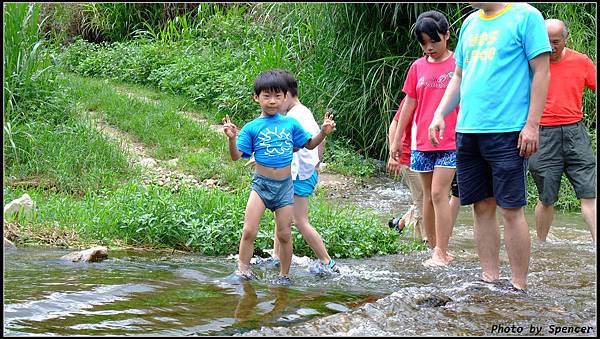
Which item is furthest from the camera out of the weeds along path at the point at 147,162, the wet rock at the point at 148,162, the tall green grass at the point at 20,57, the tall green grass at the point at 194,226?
the wet rock at the point at 148,162

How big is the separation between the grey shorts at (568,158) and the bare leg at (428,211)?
0.80 metres

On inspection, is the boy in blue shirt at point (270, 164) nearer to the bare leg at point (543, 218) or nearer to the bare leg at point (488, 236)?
the bare leg at point (488, 236)

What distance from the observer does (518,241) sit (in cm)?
439

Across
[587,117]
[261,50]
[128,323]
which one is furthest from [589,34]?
[128,323]

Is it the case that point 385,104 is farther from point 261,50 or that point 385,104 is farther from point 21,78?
point 21,78

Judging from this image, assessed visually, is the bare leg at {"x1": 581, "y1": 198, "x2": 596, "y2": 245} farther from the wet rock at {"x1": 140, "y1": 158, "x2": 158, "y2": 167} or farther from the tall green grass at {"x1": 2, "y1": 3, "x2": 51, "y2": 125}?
the tall green grass at {"x1": 2, "y1": 3, "x2": 51, "y2": 125}

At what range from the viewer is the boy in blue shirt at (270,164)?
5078 millimetres

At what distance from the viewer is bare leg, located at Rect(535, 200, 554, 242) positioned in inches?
246

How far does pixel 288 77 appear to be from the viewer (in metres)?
5.31

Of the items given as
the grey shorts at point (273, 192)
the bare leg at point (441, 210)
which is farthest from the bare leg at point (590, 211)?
the grey shorts at point (273, 192)

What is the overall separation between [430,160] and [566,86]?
3.57ft

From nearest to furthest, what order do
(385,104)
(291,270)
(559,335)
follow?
(559,335), (291,270), (385,104)

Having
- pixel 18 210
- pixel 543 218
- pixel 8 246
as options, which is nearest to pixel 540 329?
pixel 543 218

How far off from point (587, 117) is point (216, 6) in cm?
829
